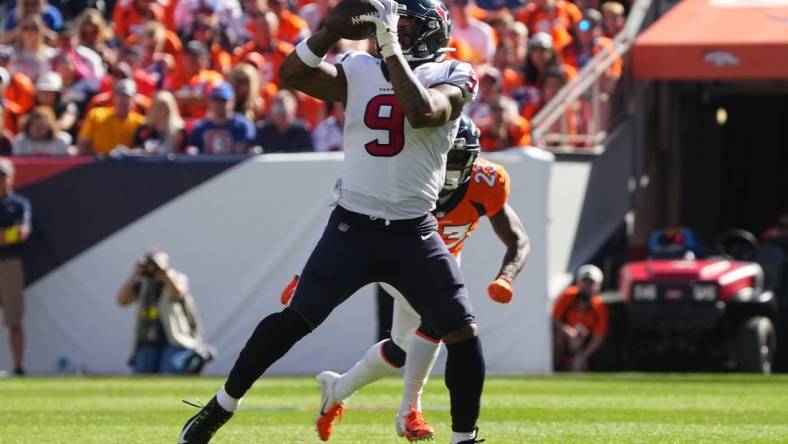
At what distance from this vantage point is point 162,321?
15406 mm

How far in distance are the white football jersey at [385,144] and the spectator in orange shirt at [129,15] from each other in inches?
538

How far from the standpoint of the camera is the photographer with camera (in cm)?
1538

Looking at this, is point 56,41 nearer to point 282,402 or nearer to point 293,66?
point 282,402

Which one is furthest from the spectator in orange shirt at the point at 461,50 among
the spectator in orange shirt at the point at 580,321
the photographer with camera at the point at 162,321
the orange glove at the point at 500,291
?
the orange glove at the point at 500,291

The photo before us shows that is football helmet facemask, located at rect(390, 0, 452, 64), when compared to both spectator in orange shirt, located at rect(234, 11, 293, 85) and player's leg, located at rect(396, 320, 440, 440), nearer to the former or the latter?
player's leg, located at rect(396, 320, 440, 440)

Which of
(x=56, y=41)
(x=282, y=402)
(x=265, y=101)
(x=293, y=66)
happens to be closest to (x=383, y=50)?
(x=293, y=66)

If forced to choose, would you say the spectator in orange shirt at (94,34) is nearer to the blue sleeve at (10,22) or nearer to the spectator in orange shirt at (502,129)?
the blue sleeve at (10,22)

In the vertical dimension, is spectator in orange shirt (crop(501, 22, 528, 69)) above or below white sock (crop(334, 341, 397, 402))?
above

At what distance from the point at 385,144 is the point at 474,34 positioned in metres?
11.5

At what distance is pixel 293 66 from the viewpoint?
696 cm

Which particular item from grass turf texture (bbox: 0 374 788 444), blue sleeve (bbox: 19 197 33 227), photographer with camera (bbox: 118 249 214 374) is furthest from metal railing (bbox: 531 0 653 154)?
blue sleeve (bbox: 19 197 33 227)

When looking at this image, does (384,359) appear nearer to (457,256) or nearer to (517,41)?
(457,256)

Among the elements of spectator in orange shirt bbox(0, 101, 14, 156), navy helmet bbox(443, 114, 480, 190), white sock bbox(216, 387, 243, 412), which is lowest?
spectator in orange shirt bbox(0, 101, 14, 156)

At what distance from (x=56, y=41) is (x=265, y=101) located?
10.5 ft
